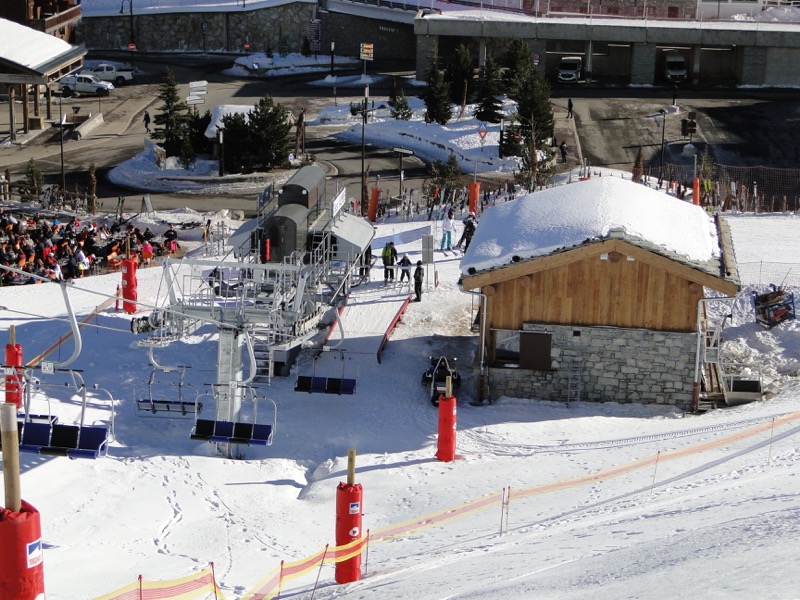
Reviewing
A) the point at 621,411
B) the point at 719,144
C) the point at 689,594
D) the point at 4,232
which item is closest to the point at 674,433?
the point at 621,411

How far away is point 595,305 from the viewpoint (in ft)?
86.3

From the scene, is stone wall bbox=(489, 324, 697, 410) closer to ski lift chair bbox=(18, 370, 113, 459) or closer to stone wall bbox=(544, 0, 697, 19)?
ski lift chair bbox=(18, 370, 113, 459)

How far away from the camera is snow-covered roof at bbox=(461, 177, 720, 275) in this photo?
1032 inches

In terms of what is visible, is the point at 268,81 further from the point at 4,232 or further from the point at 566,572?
the point at 566,572

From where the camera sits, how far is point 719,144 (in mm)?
53188

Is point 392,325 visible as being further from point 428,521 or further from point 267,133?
point 267,133

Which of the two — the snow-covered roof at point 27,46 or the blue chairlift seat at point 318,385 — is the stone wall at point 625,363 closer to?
the blue chairlift seat at point 318,385

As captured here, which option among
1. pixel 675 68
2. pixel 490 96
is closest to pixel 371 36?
pixel 675 68

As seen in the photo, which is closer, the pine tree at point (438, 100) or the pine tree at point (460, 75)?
the pine tree at point (438, 100)

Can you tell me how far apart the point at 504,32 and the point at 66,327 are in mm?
37474

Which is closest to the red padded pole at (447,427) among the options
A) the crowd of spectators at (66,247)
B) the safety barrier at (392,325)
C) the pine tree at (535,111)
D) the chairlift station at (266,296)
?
the chairlift station at (266,296)

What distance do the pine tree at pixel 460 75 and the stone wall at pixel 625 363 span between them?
103ft

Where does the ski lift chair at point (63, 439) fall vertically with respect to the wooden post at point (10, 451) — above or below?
below

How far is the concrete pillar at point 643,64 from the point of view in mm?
62438
